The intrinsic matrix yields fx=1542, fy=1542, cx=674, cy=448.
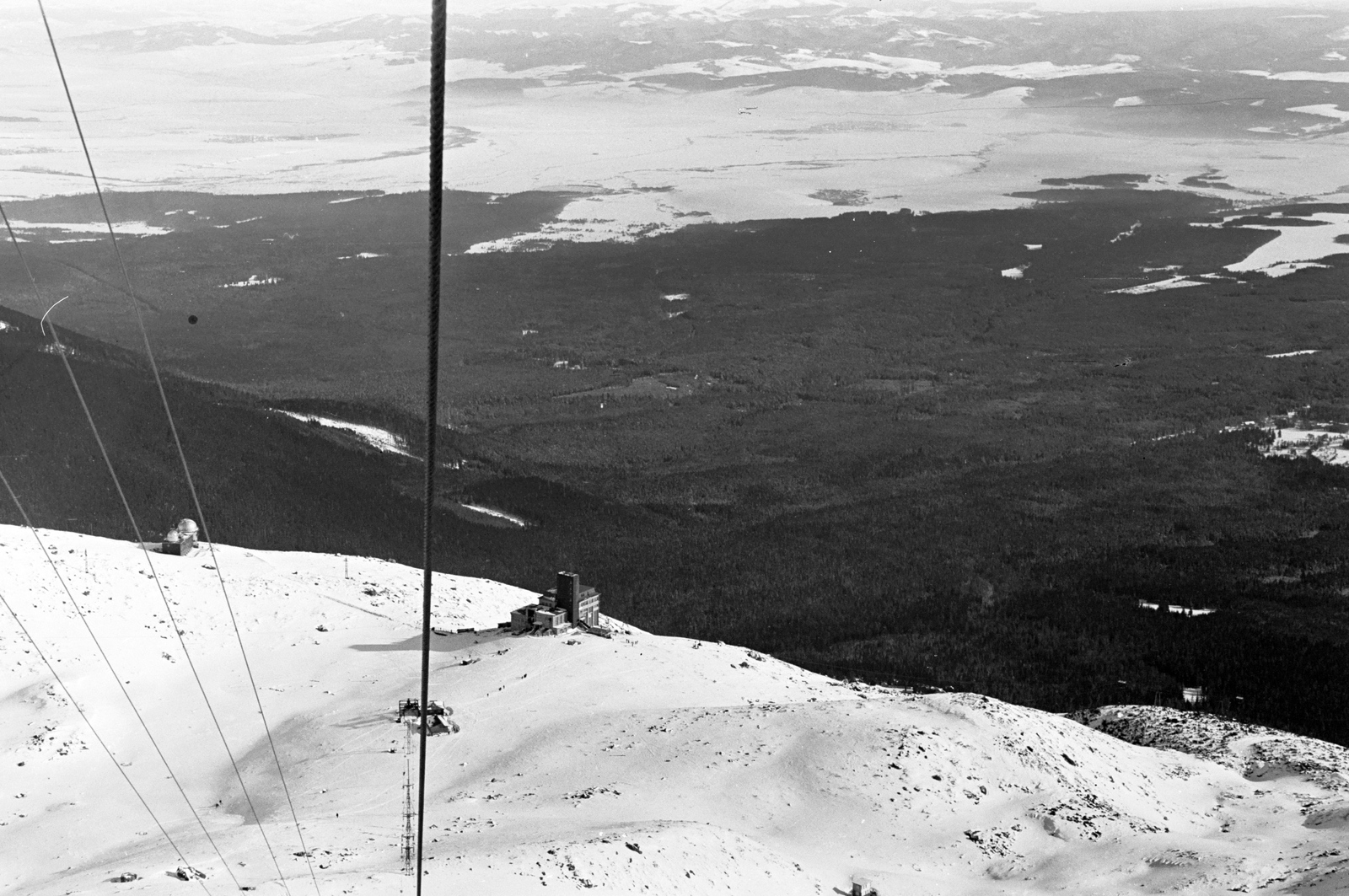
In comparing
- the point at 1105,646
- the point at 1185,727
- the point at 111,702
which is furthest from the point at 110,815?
the point at 1105,646

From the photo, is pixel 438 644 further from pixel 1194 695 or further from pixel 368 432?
pixel 368 432

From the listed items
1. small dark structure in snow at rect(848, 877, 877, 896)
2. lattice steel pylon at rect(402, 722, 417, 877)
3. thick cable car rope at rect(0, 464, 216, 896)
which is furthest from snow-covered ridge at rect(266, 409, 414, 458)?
small dark structure in snow at rect(848, 877, 877, 896)

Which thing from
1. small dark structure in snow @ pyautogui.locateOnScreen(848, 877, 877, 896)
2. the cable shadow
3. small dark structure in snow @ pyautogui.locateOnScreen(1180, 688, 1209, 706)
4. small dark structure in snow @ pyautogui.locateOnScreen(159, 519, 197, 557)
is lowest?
small dark structure in snow @ pyautogui.locateOnScreen(1180, 688, 1209, 706)

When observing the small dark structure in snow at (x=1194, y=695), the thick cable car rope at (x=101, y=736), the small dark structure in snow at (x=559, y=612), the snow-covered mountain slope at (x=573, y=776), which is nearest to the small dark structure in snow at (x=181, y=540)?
the snow-covered mountain slope at (x=573, y=776)

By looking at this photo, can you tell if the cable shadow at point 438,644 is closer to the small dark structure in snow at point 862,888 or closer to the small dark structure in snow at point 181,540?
the small dark structure in snow at point 181,540

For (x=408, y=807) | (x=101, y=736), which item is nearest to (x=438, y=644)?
(x=101, y=736)

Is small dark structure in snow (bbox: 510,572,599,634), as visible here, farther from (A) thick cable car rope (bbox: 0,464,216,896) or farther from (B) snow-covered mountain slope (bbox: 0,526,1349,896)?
(A) thick cable car rope (bbox: 0,464,216,896)
